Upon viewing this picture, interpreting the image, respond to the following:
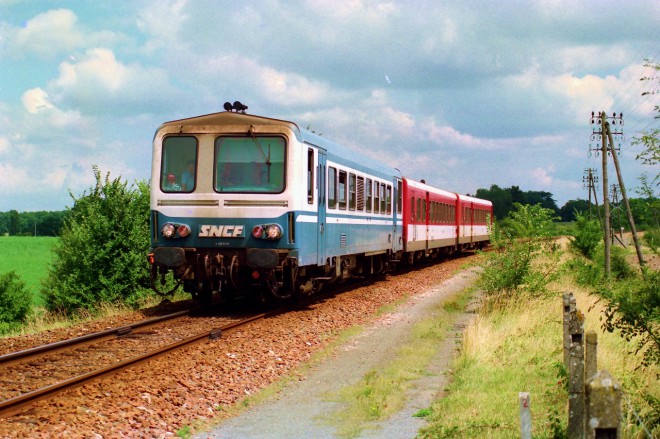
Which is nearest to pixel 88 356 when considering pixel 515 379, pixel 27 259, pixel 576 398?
pixel 515 379

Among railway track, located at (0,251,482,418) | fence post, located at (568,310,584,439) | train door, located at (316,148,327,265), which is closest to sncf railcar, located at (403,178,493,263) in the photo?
train door, located at (316,148,327,265)

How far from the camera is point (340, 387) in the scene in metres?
8.59

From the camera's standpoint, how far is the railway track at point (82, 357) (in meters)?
7.69

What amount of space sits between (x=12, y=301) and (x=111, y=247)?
1489cm

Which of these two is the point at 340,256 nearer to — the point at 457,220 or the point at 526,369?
the point at 526,369

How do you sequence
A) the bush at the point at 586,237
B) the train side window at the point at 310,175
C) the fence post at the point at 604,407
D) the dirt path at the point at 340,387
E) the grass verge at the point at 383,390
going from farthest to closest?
1. the bush at the point at 586,237
2. the train side window at the point at 310,175
3. the grass verge at the point at 383,390
4. the dirt path at the point at 340,387
5. the fence post at the point at 604,407

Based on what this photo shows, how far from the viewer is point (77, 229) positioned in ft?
79.1

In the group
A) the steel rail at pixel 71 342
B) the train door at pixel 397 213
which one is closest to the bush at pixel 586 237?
the train door at pixel 397 213

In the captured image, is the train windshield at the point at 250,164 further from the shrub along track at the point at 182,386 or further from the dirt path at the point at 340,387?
the dirt path at the point at 340,387

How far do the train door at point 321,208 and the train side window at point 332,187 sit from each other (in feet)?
1.34

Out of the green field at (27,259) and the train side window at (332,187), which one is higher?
the train side window at (332,187)

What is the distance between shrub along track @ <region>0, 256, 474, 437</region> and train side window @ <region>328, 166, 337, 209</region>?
2777mm

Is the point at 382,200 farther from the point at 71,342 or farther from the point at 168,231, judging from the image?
the point at 71,342

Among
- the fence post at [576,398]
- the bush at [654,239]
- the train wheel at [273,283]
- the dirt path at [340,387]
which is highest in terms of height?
the bush at [654,239]
